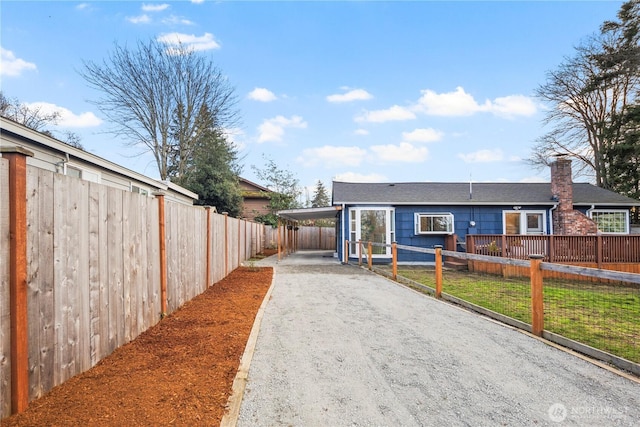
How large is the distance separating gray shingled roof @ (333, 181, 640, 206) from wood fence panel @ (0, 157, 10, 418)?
1216 cm

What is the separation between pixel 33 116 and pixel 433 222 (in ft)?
77.2

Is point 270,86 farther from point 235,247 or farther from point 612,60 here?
point 612,60

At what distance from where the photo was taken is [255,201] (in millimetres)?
29844

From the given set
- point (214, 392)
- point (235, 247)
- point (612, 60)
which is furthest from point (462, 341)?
point (612, 60)

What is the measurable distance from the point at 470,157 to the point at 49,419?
20.7m

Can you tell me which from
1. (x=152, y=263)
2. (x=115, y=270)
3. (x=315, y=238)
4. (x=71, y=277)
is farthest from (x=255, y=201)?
(x=71, y=277)

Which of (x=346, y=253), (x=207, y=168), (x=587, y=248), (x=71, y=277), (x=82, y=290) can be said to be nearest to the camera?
(x=71, y=277)

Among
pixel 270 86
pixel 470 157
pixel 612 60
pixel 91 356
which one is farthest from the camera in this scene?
pixel 612 60

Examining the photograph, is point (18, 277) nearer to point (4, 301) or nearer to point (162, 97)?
point (4, 301)

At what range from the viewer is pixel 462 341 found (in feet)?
13.2

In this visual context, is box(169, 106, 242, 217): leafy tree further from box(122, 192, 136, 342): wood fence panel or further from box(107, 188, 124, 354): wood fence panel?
box(107, 188, 124, 354): wood fence panel

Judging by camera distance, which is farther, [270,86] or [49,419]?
[270,86]

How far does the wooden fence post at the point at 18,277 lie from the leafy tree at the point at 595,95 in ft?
94.0

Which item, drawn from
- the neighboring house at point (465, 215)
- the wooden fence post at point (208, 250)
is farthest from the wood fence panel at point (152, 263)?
the neighboring house at point (465, 215)
